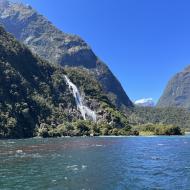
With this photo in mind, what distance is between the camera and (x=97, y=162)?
89562mm

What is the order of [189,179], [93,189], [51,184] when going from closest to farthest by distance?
[93,189] → [51,184] → [189,179]

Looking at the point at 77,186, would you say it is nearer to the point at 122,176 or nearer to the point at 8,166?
the point at 122,176

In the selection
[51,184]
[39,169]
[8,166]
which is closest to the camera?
[51,184]

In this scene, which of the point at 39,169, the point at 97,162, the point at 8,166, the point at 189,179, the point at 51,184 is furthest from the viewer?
the point at 97,162

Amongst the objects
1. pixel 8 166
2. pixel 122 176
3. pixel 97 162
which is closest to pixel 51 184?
pixel 122 176

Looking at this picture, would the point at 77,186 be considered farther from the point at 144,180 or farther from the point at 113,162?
the point at 113,162

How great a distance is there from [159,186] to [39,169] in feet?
85.1

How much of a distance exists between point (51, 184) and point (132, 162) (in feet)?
109

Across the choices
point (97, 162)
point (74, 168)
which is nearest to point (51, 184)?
point (74, 168)

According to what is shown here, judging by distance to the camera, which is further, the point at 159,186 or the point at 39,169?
the point at 39,169

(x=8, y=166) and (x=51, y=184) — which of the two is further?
(x=8, y=166)

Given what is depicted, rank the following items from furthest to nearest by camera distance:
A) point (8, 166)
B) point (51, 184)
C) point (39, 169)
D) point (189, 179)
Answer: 1. point (8, 166)
2. point (39, 169)
3. point (189, 179)
4. point (51, 184)

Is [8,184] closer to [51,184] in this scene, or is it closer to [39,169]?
[51,184]

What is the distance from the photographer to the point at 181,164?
8544 centimetres
